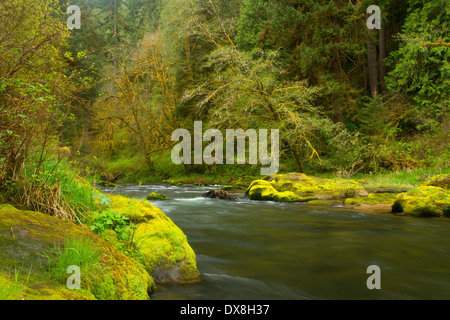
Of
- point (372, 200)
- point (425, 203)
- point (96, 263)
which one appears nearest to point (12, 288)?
point (96, 263)

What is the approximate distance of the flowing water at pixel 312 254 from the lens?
4098 millimetres

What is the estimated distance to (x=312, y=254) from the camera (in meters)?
5.70

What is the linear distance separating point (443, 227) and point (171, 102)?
1725cm

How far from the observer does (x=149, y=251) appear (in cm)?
404

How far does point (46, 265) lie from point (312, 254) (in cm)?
426

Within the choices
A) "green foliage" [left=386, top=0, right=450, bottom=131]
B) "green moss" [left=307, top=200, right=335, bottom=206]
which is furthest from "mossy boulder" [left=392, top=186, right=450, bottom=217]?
"green foliage" [left=386, top=0, right=450, bottom=131]

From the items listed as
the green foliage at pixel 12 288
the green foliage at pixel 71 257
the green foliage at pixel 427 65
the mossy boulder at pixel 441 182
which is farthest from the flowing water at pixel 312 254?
the green foliage at pixel 427 65

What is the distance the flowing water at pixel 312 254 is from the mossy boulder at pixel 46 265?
1.91 feet

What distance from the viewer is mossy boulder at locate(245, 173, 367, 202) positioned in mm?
11508

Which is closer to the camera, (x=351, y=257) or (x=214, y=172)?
(x=351, y=257)

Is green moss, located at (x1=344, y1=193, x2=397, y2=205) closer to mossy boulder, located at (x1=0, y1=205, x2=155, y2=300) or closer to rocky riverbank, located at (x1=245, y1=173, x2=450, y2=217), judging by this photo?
rocky riverbank, located at (x1=245, y1=173, x2=450, y2=217)

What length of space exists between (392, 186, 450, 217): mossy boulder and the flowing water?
1.30ft

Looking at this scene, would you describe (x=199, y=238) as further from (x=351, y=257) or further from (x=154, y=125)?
(x=154, y=125)
